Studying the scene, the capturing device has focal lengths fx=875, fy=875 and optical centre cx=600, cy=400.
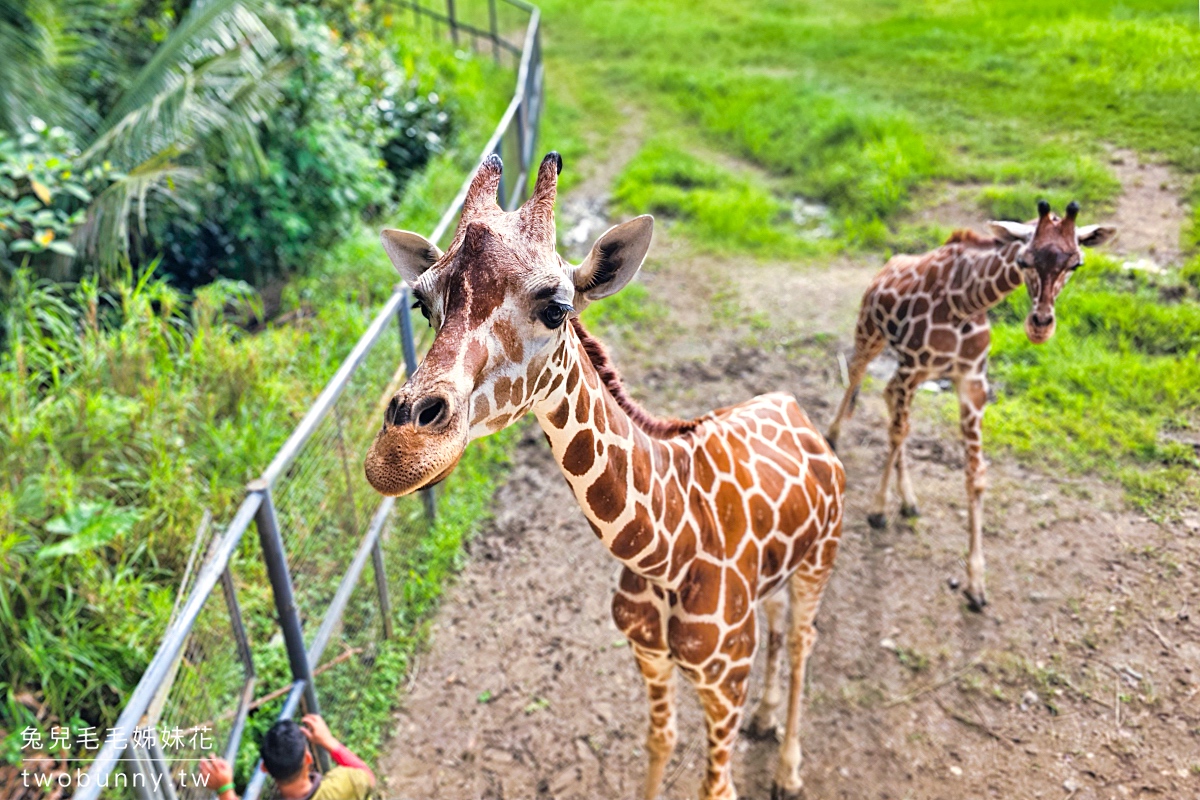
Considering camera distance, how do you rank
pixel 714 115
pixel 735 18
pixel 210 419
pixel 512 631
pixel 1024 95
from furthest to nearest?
1. pixel 735 18
2. pixel 714 115
3. pixel 1024 95
4. pixel 210 419
5. pixel 512 631

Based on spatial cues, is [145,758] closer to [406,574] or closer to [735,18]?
[406,574]

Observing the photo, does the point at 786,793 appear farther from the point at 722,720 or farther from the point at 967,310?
the point at 967,310

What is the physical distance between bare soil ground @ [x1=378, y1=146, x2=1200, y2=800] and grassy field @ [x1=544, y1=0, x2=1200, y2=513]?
0.54 metres

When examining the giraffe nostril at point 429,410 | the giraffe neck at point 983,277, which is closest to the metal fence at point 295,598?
the giraffe nostril at point 429,410

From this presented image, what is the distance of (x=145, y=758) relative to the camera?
8.09ft

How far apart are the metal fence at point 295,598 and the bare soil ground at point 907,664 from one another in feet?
1.58

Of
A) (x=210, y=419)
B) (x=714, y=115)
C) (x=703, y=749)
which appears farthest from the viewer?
(x=714, y=115)

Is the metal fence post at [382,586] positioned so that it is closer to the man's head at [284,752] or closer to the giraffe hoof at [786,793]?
the man's head at [284,752]

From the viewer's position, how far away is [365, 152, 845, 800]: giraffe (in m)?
2.27

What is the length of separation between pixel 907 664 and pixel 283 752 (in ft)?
10.3

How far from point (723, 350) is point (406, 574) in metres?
3.42

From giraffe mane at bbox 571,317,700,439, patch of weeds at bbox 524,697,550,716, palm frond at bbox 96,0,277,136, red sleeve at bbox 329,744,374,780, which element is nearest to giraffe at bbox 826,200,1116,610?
giraffe mane at bbox 571,317,700,439

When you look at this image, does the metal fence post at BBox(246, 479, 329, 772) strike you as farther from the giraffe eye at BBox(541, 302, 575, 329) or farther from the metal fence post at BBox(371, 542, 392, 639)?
the giraffe eye at BBox(541, 302, 575, 329)

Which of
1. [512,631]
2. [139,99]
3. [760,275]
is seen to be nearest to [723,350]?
[760,275]
